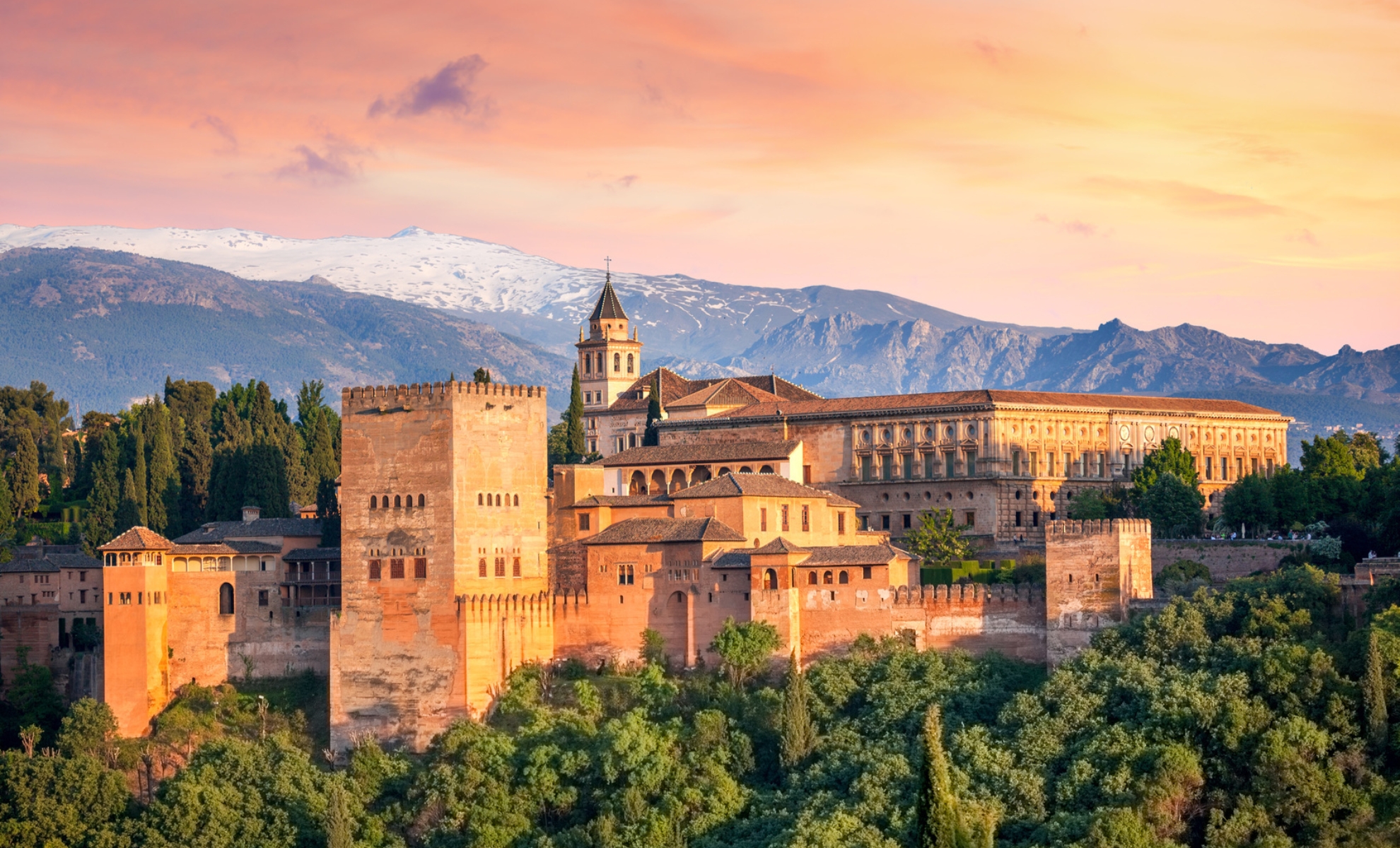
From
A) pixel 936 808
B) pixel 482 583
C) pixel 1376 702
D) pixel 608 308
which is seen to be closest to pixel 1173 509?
pixel 1376 702

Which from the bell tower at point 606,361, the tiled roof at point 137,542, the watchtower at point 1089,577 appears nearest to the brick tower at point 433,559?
the tiled roof at point 137,542

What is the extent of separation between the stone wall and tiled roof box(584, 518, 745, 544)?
1549 centimetres

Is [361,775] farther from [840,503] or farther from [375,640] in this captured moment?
[840,503]

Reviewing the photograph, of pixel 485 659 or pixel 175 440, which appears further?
pixel 175 440

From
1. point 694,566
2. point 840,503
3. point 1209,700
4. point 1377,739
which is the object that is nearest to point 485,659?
point 694,566

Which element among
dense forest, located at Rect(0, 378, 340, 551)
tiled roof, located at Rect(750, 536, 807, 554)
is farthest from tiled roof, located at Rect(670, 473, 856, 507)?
dense forest, located at Rect(0, 378, 340, 551)

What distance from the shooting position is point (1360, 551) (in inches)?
2714

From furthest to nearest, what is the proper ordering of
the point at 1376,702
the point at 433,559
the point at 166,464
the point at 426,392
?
the point at 166,464 < the point at 426,392 < the point at 433,559 < the point at 1376,702

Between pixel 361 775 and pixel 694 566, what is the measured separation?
11944mm

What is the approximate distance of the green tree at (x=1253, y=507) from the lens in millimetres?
76062

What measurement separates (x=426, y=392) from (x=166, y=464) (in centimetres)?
2736

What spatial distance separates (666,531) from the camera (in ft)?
212

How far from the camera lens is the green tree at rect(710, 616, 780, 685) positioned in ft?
202

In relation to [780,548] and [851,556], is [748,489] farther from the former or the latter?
[851,556]
